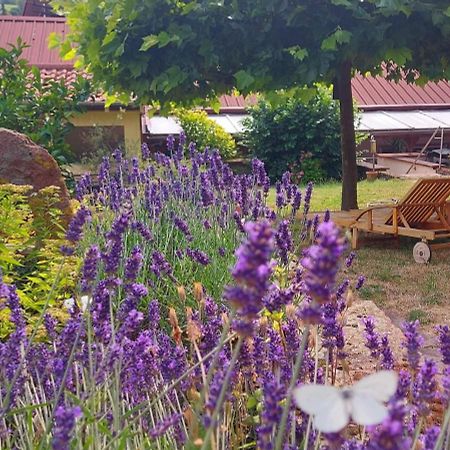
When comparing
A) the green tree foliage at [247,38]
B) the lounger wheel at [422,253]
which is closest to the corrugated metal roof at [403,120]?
the green tree foliage at [247,38]

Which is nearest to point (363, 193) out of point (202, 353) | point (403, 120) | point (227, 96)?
point (227, 96)

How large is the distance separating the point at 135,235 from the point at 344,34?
3.50 meters

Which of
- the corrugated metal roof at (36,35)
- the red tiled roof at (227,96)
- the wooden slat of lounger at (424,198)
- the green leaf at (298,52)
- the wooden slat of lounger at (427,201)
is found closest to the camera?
the green leaf at (298,52)

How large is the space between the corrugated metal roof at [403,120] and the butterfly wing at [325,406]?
1925 cm

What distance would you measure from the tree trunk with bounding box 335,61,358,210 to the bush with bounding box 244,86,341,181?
820 centimetres

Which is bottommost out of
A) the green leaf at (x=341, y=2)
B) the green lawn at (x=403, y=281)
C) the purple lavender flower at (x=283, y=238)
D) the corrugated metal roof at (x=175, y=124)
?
the green lawn at (x=403, y=281)

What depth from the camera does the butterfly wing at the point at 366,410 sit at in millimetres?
673

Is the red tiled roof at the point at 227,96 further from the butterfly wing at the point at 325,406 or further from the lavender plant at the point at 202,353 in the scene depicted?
the butterfly wing at the point at 325,406

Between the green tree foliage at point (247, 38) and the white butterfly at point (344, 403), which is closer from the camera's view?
the white butterfly at point (344, 403)

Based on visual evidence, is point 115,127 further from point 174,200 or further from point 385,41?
point 174,200

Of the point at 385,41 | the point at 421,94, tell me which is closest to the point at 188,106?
the point at 385,41

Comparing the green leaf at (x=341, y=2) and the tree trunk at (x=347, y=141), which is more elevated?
the green leaf at (x=341, y=2)

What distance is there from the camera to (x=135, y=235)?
4.50 metres

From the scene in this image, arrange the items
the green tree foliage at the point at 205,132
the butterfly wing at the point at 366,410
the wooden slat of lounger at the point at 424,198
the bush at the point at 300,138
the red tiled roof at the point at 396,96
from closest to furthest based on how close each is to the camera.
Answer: the butterfly wing at the point at 366,410, the wooden slat of lounger at the point at 424,198, the bush at the point at 300,138, the green tree foliage at the point at 205,132, the red tiled roof at the point at 396,96
